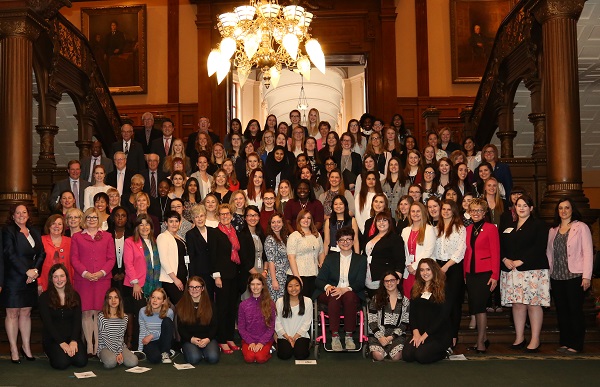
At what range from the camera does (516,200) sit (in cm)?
735

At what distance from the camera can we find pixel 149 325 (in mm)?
6816

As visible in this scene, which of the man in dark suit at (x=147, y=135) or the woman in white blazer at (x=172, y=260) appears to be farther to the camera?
the man in dark suit at (x=147, y=135)

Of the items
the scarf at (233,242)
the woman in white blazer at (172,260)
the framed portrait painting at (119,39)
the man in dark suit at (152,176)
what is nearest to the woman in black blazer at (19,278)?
the woman in white blazer at (172,260)

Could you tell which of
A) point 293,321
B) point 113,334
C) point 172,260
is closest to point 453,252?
point 293,321

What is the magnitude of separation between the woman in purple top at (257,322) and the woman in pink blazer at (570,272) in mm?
2786

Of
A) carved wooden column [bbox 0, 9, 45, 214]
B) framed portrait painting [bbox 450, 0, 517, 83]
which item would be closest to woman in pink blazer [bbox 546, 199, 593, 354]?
carved wooden column [bbox 0, 9, 45, 214]

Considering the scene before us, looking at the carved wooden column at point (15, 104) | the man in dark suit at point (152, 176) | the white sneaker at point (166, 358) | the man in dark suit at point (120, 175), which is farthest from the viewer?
the man in dark suit at point (152, 176)

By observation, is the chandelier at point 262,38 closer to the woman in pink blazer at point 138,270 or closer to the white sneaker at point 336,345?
the woman in pink blazer at point 138,270

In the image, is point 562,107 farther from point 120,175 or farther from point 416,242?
point 120,175

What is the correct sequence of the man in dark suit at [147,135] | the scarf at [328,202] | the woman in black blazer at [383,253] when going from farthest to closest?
the man in dark suit at [147,135]
the scarf at [328,202]
the woman in black blazer at [383,253]

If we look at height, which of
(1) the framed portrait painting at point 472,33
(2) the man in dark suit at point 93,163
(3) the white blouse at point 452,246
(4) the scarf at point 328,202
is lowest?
(3) the white blouse at point 452,246

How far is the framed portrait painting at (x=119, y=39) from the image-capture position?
15172 mm

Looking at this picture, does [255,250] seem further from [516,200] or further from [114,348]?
[516,200]

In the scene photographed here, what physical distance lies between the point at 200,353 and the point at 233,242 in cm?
129
